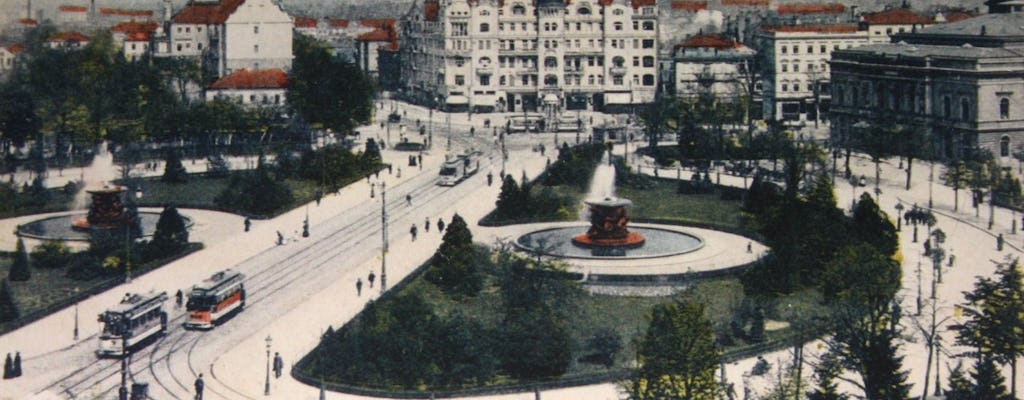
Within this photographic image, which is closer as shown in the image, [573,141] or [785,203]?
[785,203]

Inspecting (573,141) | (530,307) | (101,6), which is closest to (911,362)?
→ (530,307)

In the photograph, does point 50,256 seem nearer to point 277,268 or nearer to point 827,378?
point 277,268

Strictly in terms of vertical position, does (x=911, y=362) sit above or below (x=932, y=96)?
below

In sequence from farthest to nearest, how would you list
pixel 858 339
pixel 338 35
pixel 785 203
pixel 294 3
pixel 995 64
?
pixel 294 3, pixel 338 35, pixel 995 64, pixel 785 203, pixel 858 339

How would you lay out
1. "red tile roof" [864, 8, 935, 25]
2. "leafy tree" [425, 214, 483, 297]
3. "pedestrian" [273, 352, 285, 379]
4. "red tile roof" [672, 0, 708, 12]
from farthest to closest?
"red tile roof" [672, 0, 708, 12] → "red tile roof" [864, 8, 935, 25] → "leafy tree" [425, 214, 483, 297] → "pedestrian" [273, 352, 285, 379]

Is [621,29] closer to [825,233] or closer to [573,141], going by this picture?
[573,141]

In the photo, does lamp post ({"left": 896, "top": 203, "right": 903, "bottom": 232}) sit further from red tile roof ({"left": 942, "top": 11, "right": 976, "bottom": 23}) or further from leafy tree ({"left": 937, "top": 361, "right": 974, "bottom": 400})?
red tile roof ({"left": 942, "top": 11, "right": 976, "bottom": 23})

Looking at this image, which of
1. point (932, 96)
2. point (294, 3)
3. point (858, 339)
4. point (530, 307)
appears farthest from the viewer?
point (294, 3)

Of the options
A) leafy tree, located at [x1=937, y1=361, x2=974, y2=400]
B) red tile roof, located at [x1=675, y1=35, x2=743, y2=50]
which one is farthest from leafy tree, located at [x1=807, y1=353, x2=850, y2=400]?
red tile roof, located at [x1=675, y1=35, x2=743, y2=50]
